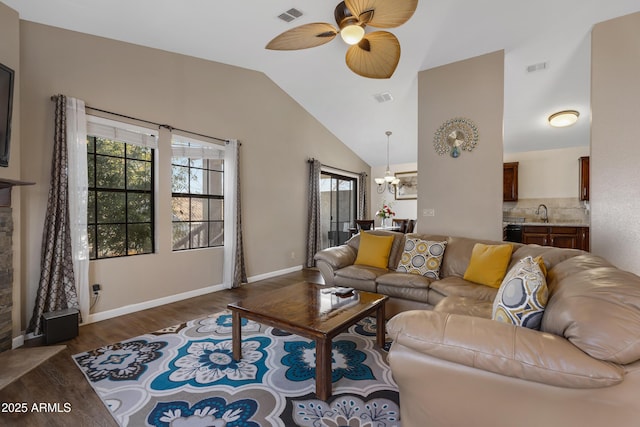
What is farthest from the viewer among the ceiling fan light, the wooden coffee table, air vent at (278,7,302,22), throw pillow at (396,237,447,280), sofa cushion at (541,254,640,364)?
throw pillow at (396,237,447,280)

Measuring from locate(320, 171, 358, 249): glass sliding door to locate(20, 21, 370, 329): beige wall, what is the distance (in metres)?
0.75

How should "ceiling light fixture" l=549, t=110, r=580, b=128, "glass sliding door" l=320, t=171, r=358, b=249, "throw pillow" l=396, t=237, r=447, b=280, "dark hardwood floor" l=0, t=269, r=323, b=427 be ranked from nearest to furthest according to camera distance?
"dark hardwood floor" l=0, t=269, r=323, b=427
"throw pillow" l=396, t=237, r=447, b=280
"ceiling light fixture" l=549, t=110, r=580, b=128
"glass sliding door" l=320, t=171, r=358, b=249

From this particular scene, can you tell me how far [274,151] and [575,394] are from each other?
4.93m

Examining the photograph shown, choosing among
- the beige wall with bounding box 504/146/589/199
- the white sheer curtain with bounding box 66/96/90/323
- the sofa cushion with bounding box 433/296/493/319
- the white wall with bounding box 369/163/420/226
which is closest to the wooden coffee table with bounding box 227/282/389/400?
the sofa cushion with bounding box 433/296/493/319

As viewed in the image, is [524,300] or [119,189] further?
[119,189]

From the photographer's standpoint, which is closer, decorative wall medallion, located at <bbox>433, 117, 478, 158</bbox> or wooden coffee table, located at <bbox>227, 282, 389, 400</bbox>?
wooden coffee table, located at <bbox>227, 282, 389, 400</bbox>

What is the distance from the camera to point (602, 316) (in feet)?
3.59

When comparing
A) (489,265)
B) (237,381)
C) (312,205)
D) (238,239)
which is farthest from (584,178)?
(237,381)

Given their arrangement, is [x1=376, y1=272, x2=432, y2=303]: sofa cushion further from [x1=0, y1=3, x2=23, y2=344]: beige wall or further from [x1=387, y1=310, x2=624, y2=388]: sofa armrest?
[x1=0, y1=3, x2=23, y2=344]: beige wall

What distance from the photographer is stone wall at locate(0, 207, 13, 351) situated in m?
2.41

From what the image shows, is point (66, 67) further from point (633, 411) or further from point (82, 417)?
point (633, 411)

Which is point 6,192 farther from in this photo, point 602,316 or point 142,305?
point 602,316

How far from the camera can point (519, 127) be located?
16.8 feet

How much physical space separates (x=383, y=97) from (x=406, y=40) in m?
1.39
